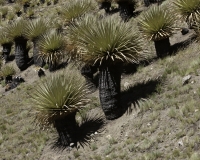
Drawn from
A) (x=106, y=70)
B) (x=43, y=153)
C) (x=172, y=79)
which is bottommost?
(x=43, y=153)

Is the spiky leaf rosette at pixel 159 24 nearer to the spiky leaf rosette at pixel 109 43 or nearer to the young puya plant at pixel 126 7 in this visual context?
the spiky leaf rosette at pixel 109 43

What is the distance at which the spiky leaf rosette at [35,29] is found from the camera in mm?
17547

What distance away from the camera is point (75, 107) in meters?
8.83

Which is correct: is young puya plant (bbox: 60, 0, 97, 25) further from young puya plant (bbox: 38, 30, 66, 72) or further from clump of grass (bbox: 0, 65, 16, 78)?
clump of grass (bbox: 0, 65, 16, 78)

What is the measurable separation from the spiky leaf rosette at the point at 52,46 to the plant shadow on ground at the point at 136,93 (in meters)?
5.47

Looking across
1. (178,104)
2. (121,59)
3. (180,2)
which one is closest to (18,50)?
(180,2)

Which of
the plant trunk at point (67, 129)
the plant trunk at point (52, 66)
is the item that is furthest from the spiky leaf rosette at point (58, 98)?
the plant trunk at point (52, 66)

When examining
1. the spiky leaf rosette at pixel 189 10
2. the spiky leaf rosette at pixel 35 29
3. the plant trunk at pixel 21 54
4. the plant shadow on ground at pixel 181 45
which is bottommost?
the plant shadow on ground at pixel 181 45

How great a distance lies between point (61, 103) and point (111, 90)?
139 centimetres

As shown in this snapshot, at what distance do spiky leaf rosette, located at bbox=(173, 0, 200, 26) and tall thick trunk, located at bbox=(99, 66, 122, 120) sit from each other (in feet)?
11.7

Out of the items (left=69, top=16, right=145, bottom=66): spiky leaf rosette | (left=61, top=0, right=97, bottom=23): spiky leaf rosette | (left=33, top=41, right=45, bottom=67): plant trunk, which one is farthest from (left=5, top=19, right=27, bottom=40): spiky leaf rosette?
(left=69, top=16, right=145, bottom=66): spiky leaf rosette

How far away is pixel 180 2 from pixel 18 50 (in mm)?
10150

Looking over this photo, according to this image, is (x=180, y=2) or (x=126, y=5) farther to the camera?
(x=126, y=5)

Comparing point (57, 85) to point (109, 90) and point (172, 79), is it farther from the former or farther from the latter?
point (172, 79)
